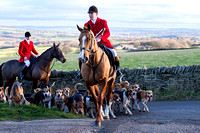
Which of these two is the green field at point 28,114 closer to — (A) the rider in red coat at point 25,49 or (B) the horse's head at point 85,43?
(B) the horse's head at point 85,43

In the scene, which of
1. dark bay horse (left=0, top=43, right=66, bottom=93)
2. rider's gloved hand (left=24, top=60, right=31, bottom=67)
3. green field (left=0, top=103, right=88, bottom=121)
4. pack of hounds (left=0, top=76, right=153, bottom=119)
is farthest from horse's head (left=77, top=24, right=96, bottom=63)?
rider's gloved hand (left=24, top=60, right=31, bottom=67)

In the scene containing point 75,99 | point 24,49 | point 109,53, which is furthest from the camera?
point 24,49

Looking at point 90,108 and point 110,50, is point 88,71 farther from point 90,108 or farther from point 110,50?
point 90,108

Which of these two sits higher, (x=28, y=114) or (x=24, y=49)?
(x=24, y=49)

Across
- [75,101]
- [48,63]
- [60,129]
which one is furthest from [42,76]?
[60,129]

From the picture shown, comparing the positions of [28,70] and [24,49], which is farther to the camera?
[24,49]

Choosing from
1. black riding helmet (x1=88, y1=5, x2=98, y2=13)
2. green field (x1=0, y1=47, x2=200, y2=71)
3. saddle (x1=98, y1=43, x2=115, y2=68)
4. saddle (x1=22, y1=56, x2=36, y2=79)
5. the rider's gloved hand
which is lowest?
green field (x1=0, y1=47, x2=200, y2=71)

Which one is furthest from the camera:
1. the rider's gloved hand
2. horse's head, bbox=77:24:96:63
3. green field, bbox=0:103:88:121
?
the rider's gloved hand

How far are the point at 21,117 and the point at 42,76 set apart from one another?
4397 millimetres

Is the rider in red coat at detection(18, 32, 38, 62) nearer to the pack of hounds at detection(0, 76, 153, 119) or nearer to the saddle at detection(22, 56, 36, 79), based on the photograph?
the saddle at detection(22, 56, 36, 79)

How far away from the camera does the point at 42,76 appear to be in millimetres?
11820

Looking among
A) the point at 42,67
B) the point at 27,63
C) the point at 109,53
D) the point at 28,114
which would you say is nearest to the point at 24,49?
the point at 27,63

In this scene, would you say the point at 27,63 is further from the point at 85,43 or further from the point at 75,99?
the point at 85,43

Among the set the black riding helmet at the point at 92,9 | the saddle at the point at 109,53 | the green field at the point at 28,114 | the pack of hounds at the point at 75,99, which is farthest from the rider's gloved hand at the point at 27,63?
the black riding helmet at the point at 92,9
